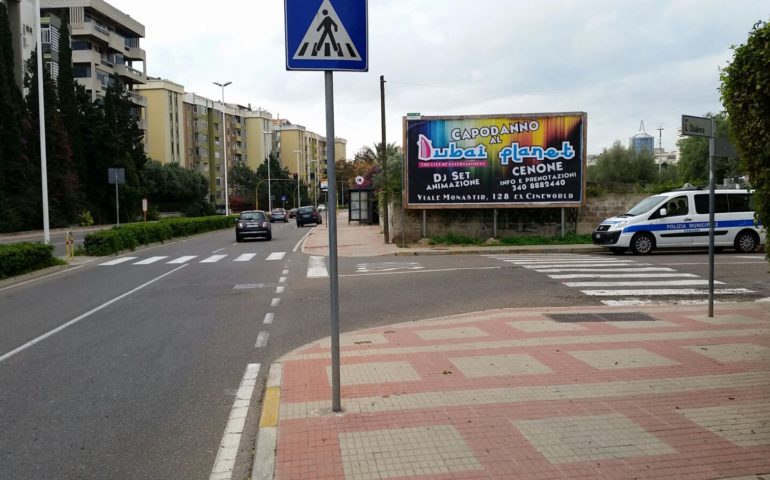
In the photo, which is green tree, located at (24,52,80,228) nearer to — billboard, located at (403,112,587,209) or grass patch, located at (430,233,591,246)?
billboard, located at (403,112,587,209)

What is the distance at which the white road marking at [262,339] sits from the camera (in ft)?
27.5

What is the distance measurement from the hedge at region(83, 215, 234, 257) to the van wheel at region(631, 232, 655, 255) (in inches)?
730

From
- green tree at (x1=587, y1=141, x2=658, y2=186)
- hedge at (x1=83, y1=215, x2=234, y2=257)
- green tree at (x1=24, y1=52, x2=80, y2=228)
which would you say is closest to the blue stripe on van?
hedge at (x1=83, y1=215, x2=234, y2=257)

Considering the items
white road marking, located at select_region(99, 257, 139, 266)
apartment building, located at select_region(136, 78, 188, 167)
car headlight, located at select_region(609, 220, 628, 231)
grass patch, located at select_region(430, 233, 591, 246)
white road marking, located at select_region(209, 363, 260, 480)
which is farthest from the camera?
apartment building, located at select_region(136, 78, 188, 167)

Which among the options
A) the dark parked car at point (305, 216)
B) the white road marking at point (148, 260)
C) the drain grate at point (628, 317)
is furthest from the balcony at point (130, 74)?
the drain grate at point (628, 317)

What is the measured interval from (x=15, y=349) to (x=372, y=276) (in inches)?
339

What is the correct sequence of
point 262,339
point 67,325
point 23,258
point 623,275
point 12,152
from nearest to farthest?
point 262,339
point 67,325
point 623,275
point 23,258
point 12,152

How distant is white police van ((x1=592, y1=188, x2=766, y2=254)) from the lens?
19000 millimetres

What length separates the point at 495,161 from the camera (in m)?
23.9

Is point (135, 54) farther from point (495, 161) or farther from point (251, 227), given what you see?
point (495, 161)

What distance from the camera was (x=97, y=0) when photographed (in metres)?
62.2

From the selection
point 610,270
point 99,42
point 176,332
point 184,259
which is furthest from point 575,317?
point 99,42

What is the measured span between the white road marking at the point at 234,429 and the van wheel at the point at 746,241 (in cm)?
1694

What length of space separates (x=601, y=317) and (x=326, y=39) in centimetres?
640
